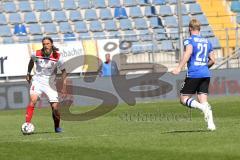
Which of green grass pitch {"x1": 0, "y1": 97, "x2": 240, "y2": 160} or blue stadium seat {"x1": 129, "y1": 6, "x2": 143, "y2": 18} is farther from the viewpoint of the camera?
blue stadium seat {"x1": 129, "y1": 6, "x2": 143, "y2": 18}

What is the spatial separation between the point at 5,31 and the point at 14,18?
122cm

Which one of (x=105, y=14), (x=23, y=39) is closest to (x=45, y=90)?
(x=23, y=39)

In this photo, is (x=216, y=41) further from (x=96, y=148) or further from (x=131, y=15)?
(x=96, y=148)

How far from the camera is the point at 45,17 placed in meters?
37.1

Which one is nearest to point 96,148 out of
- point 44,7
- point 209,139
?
point 209,139

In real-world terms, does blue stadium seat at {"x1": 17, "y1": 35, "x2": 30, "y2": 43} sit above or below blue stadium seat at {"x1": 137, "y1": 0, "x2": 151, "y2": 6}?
below

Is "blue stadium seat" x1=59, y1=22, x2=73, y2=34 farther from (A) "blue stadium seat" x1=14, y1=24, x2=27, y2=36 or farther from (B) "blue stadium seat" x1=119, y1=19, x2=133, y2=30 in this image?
(B) "blue stadium seat" x1=119, y1=19, x2=133, y2=30

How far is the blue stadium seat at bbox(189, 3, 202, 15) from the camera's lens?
128ft

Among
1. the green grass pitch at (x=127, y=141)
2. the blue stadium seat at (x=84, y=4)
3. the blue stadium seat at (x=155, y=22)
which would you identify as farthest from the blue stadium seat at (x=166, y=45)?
the green grass pitch at (x=127, y=141)

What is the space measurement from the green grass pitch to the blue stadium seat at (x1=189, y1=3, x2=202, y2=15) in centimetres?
1948

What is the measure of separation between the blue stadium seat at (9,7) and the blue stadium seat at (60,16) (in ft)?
6.58

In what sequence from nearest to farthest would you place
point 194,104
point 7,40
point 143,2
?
point 194,104 < point 7,40 < point 143,2

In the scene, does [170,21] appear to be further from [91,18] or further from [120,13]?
[91,18]

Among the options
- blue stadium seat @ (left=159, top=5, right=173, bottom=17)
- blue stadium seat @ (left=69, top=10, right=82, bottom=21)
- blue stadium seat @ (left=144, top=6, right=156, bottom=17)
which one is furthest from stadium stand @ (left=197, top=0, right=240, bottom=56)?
blue stadium seat @ (left=69, top=10, right=82, bottom=21)
